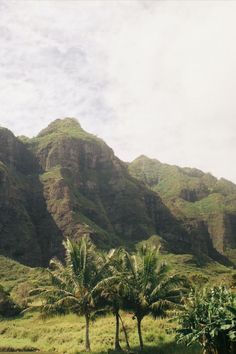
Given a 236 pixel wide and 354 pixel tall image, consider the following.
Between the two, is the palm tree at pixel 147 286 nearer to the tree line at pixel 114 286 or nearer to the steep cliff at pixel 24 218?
the tree line at pixel 114 286

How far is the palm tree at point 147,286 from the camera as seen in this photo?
124ft

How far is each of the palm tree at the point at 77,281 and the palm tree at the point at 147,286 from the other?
2563mm

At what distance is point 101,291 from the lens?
126 feet

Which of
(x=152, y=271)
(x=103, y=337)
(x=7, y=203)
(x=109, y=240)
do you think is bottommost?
(x=103, y=337)

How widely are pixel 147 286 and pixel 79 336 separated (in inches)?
340

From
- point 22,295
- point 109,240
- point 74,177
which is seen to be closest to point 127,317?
point 22,295

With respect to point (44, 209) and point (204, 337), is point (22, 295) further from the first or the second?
point (44, 209)

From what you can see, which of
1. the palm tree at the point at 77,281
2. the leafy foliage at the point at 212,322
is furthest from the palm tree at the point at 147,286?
the leafy foliage at the point at 212,322

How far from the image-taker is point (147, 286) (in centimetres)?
3841

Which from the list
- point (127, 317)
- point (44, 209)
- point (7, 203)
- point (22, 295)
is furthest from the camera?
point (44, 209)

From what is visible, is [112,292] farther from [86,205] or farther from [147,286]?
[86,205]

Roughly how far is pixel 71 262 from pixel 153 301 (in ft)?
24.3

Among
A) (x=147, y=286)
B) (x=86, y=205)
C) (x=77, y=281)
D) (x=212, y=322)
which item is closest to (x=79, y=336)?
(x=77, y=281)

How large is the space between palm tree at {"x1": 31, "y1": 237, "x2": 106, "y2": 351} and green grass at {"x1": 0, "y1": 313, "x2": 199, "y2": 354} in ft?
9.28
